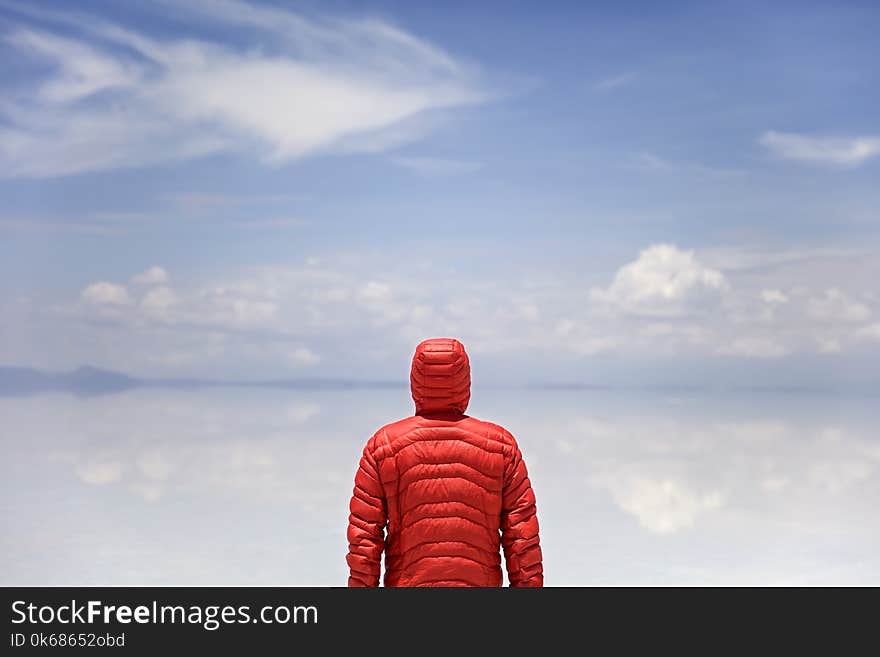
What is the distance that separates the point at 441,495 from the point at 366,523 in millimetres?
294

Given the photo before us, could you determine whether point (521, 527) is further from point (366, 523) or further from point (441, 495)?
point (366, 523)

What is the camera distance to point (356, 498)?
238 inches

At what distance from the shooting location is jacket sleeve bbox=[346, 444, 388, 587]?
6020 mm

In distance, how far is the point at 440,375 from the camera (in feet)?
19.6

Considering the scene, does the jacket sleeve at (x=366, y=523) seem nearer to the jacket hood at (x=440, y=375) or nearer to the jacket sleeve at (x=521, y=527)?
the jacket hood at (x=440, y=375)

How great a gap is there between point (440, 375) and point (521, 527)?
25.1 inches

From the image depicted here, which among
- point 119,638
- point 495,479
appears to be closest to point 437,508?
point 495,479

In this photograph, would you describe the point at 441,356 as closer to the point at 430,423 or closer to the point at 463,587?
the point at 430,423

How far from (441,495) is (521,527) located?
0.32 meters

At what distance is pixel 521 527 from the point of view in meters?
6.08

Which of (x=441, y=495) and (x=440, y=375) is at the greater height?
(x=440, y=375)

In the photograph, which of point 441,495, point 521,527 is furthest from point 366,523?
point 521,527

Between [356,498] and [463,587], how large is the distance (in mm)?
502

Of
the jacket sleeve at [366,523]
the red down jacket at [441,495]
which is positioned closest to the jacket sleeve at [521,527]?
the red down jacket at [441,495]
